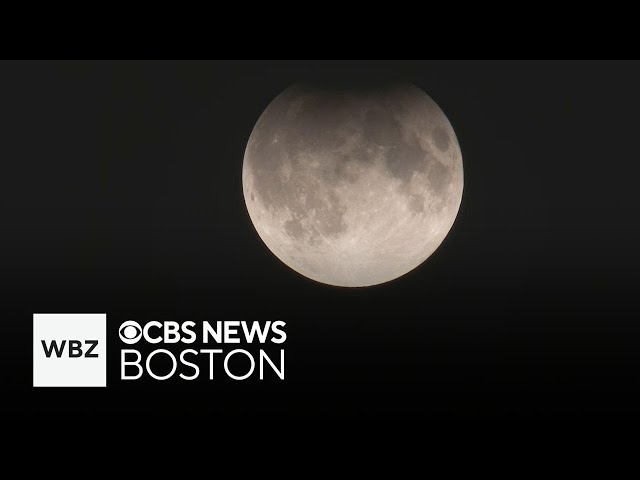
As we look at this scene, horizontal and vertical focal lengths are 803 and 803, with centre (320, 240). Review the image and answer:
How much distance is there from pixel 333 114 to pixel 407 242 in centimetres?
108

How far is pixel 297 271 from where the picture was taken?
6391mm

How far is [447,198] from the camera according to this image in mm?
5918

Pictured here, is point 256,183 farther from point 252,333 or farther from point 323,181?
point 252,333

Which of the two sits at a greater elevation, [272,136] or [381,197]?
[272,136]

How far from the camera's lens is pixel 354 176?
18.0ft

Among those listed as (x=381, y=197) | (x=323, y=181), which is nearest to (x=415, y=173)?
(x=381, y=197)

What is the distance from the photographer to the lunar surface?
Result: 5.50m

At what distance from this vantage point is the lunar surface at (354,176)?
5504 millimetres

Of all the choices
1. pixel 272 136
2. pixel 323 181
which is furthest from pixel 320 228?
pixel 272 136

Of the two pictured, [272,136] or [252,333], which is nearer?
[272,136]

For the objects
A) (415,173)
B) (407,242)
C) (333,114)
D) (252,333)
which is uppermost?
(333,114)

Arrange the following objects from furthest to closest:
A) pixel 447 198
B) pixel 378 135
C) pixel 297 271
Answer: pixel 297 271, pixel 447 198, pixel 378 135

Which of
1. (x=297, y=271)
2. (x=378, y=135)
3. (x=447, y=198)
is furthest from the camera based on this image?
(x=297, y=271)

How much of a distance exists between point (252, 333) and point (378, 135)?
1.85 meters
